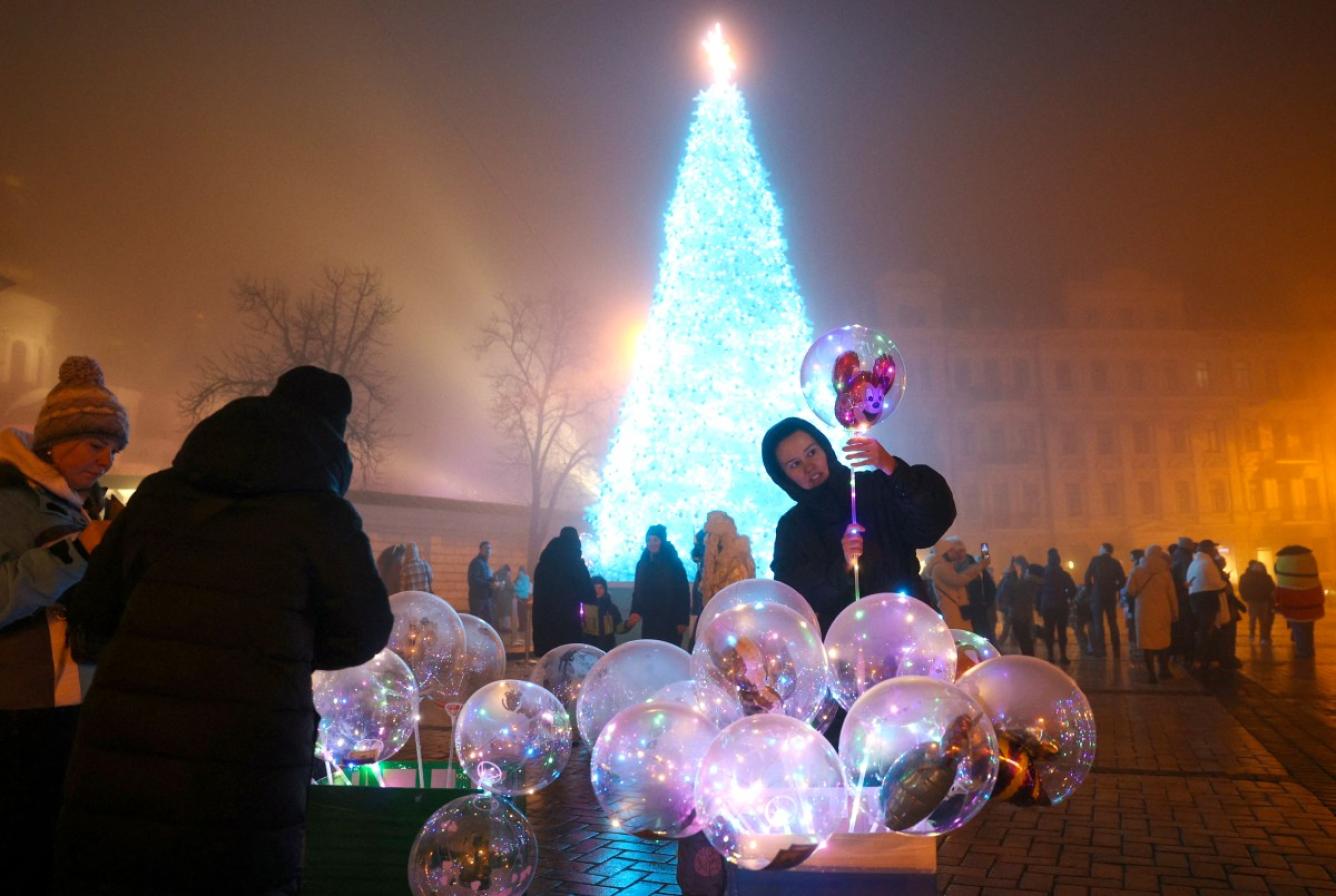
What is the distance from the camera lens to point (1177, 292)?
4666 cm

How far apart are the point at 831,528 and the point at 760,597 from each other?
0.55m

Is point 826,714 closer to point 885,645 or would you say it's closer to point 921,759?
point 885,645

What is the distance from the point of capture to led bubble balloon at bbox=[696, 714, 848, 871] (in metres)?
2.08

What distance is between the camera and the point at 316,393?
7.63ft

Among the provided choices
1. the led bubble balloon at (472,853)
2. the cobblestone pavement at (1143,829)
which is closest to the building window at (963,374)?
the cobblestone pavement at (1143,829)

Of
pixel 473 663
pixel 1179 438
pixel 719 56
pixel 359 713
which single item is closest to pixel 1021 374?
pixel 1179 438

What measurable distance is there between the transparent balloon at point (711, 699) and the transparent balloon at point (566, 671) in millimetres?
1081

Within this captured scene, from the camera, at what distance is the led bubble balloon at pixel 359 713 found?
3.23 metres

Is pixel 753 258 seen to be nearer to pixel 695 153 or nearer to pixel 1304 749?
pixel 695 153

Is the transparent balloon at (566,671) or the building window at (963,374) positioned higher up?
the building window at (963,374)

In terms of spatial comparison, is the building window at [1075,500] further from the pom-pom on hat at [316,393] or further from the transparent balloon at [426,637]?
the pom-pom on hat at [316,393]

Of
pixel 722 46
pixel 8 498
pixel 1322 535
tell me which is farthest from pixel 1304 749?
pixel 1322 535

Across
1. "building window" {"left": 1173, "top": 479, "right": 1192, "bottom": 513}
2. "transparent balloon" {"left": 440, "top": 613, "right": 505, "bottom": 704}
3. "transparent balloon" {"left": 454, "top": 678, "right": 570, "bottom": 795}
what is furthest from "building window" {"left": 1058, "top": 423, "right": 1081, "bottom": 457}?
"transparent balloon" {"left": 454, "top": 678, "right": 570, "bottom": 795}

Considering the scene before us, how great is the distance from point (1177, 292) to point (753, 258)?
37.5 metres
